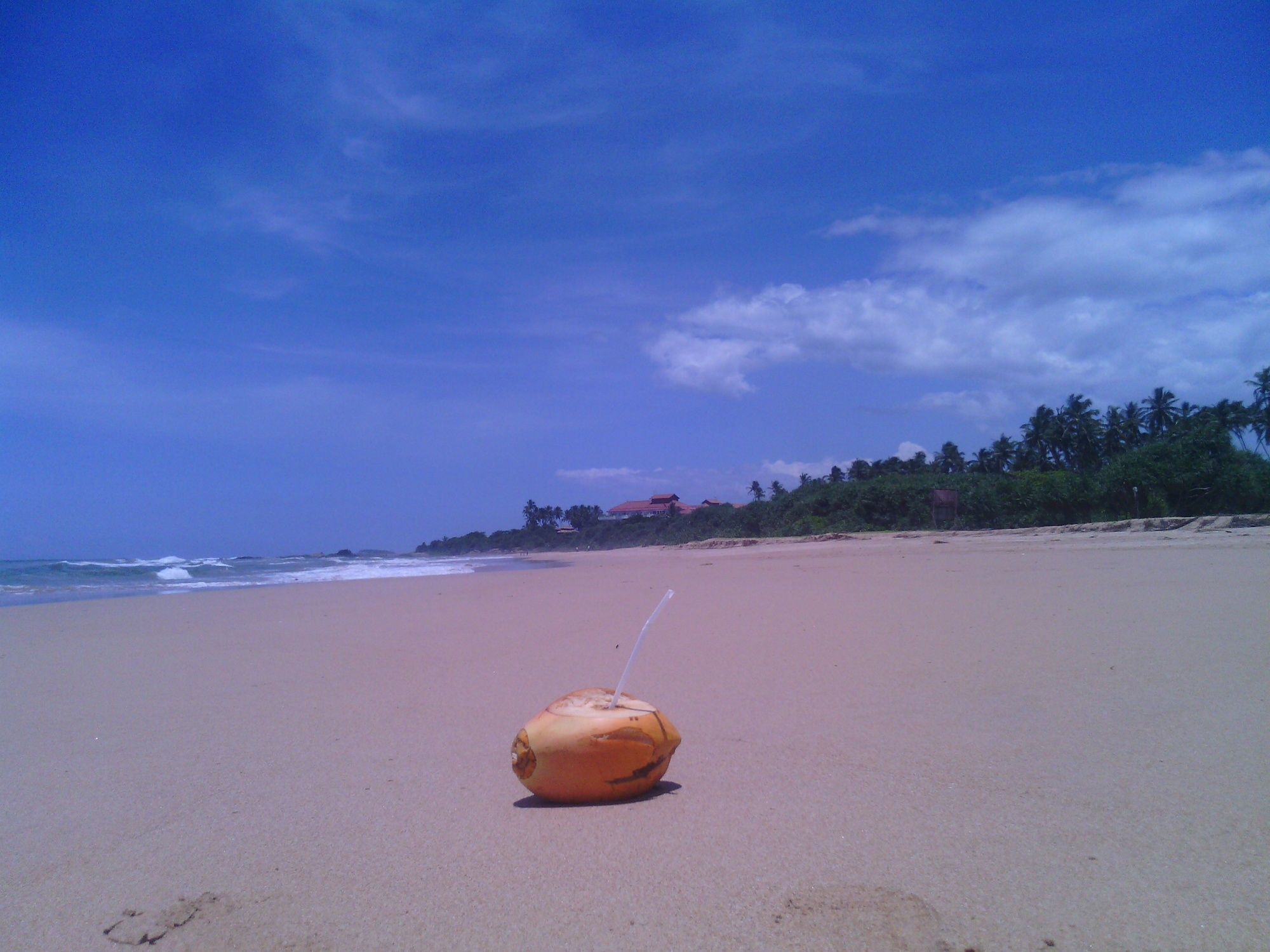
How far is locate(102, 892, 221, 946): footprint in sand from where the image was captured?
89.7 inches

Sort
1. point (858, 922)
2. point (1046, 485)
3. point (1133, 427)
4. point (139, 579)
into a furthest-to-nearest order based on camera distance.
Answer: point (1133, 427) < point (1046, 485) < point (139, 579) < point (858, 922)

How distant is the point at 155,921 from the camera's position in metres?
2.37

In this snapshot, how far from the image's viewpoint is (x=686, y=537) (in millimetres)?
56719

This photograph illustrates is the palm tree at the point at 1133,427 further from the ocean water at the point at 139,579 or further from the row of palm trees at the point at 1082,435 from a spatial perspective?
the ocean water at the point at 139,579

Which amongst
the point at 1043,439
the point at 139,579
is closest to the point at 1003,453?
the point at 1043,439

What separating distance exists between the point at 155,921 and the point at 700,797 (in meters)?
1.94

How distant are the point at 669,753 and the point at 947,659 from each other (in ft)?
10.1

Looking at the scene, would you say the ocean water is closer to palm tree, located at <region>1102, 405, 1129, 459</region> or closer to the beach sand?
the beach sand

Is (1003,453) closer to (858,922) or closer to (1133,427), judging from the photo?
(1133,427)

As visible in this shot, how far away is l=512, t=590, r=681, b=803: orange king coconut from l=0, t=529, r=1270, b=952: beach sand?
0.29 feet

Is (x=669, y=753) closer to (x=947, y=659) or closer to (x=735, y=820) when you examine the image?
(x=735, y=820)

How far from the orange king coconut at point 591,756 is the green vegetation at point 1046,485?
3320 centimetres

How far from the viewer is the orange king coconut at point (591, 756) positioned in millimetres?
3123

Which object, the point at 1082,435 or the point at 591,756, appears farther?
the point at 1082,435
